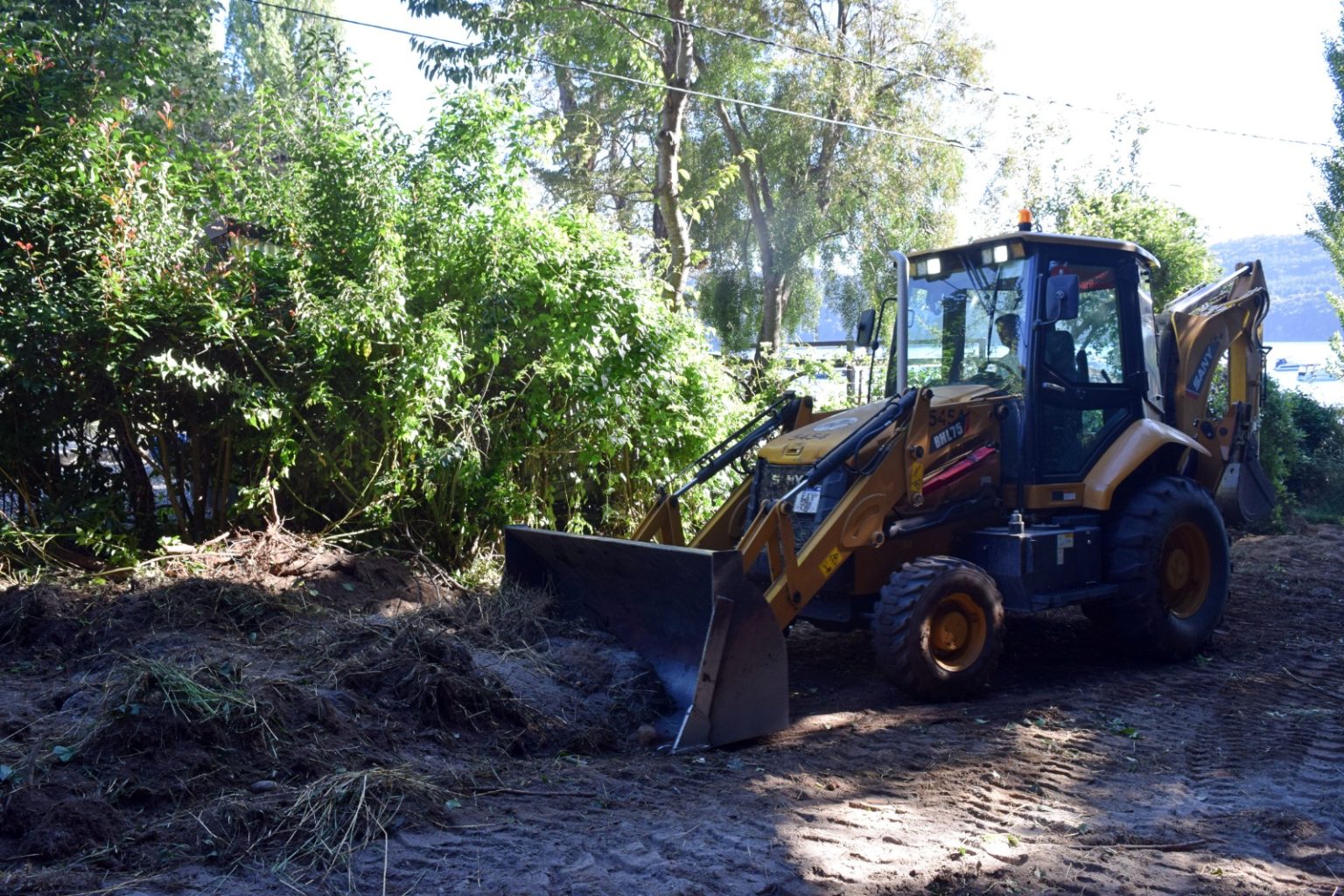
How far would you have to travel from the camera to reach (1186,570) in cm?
783

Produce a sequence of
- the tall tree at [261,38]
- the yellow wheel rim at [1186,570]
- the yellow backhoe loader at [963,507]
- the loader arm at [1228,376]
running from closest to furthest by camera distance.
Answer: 1. the yellow backhoe loader at [963,507]
2. the yellow wheel rim at [1186,570]
3. the loader arm at [1228,376]
4. the tall tree at [261,38]

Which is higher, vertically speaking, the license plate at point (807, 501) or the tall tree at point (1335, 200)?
the tall tree at point (1335, 200)

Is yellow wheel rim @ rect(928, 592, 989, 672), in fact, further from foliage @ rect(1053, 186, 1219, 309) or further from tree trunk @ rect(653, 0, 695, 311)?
foliage @ rect(1053, 186, 1219, 309)

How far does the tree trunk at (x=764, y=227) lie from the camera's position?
23.8 metres

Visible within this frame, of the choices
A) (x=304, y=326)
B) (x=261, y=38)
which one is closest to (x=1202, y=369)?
(x=304, y=326)

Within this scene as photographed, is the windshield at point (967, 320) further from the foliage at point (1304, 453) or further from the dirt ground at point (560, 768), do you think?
the foliage at point (1304, 453)

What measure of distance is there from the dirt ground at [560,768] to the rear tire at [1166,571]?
0.26 m

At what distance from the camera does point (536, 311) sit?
914 centimetres

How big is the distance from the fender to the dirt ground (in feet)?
3.88

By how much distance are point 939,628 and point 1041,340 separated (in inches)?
82.2

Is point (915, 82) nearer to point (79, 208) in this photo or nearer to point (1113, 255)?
point (1113, 255)

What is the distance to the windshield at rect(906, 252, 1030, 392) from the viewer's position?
7340 mm

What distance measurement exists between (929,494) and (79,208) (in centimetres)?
582

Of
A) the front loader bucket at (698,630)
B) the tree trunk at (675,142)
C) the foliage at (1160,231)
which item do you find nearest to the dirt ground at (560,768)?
the front loader bucket at (698,630)
